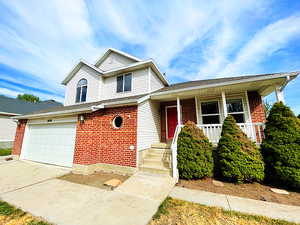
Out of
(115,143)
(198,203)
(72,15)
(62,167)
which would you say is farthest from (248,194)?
(72,15)

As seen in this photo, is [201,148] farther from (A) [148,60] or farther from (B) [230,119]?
(A) [148,60]

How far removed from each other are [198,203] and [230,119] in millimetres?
3541

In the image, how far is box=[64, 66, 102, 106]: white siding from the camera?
9.41m

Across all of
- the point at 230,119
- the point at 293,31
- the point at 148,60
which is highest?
the point at 293,31

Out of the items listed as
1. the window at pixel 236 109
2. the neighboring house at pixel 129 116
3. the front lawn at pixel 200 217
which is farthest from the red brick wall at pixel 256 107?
the front lawn at pixel 200 217

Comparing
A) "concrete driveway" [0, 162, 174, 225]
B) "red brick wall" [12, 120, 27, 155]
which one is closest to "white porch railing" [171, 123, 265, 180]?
"concrete driveway" [0, 162, 174, 225]

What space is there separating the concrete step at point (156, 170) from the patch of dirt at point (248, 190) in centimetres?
61

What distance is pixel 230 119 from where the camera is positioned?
5.38 meters

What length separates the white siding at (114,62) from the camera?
9348 millimetres

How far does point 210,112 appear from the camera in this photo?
307 inches

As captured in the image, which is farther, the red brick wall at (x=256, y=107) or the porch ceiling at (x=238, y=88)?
the red brick wall at (x=256, y=107)

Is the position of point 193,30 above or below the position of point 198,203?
above

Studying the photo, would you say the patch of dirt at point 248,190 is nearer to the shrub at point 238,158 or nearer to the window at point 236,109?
the shrub at point 238,158

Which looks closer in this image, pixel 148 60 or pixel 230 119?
pixel 230 119
